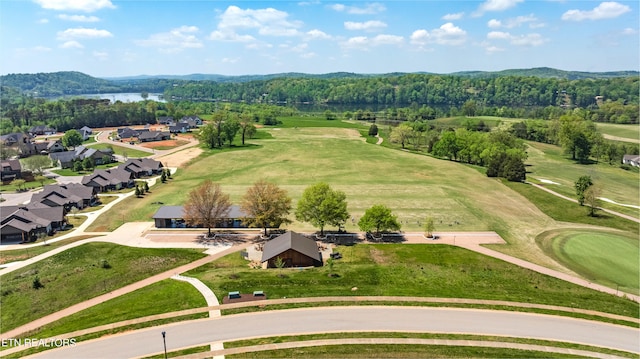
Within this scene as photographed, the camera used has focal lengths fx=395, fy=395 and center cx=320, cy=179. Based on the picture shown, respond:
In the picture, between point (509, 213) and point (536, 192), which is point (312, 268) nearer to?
point (509, 213)

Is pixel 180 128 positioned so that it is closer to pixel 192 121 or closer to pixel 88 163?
pixel 192 121

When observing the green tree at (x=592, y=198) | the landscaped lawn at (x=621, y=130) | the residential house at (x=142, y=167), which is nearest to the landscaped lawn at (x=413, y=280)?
the green tree at (x=592, y=198)

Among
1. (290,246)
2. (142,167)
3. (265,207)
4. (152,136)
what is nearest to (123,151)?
(152,136)

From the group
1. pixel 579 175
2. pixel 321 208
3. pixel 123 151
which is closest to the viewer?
pixel 321 208

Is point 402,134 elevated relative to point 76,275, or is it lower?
elevated

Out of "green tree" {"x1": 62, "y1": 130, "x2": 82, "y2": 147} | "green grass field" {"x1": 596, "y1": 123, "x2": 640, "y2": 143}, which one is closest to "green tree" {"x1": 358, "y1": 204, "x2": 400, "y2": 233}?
"green tree" {"x1": 62, "y1": 130, "x2": 82, "y2": 147}

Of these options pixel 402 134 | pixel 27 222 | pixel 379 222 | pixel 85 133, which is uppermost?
pixel 402 134
